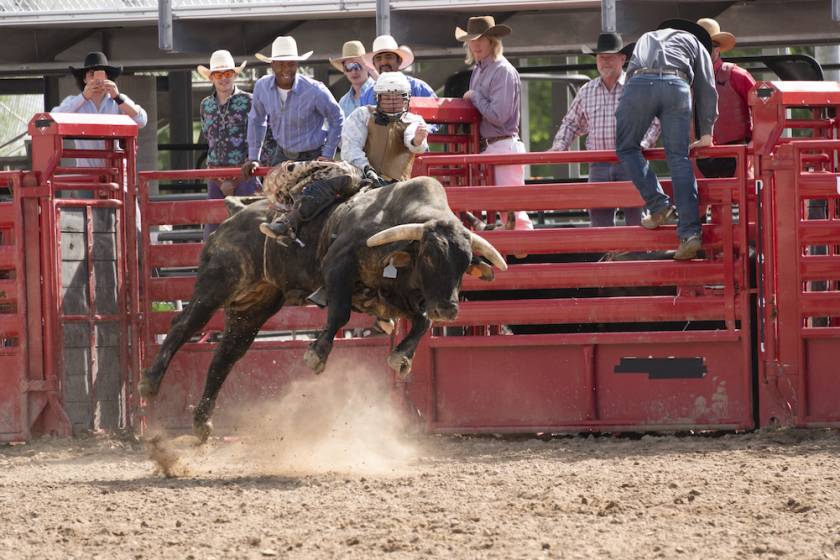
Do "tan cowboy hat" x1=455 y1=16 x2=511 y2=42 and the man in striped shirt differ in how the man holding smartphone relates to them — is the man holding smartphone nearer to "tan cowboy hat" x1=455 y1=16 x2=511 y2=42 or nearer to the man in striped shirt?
the man in striped shirt

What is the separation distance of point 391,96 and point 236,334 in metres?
1.79

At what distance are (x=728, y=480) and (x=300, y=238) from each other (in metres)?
2.94

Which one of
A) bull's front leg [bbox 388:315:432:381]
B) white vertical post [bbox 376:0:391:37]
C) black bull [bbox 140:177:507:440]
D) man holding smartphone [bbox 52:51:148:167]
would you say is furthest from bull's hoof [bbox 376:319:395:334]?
white vertical post [bbox 376:0:391:37]

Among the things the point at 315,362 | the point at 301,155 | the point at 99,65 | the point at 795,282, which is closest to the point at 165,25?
the point at 99,65

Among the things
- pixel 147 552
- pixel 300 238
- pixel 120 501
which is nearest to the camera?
pixel 147 552

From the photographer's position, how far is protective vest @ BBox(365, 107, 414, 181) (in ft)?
29.0

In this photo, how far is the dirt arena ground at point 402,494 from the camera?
5.64 metres

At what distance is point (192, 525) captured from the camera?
6133 mm

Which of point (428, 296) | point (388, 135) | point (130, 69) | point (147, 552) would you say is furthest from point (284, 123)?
point (147, 552)

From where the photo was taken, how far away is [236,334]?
8906 millimetres

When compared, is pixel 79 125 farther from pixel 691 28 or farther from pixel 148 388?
pixel 691 28

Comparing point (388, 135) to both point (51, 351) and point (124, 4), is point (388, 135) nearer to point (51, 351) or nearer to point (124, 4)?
point (51, 351)

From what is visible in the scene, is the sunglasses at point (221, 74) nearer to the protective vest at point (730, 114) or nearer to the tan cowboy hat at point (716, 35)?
the tan cowboy hat at point (716, 35)

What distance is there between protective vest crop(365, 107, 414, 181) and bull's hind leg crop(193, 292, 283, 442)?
104 cm
